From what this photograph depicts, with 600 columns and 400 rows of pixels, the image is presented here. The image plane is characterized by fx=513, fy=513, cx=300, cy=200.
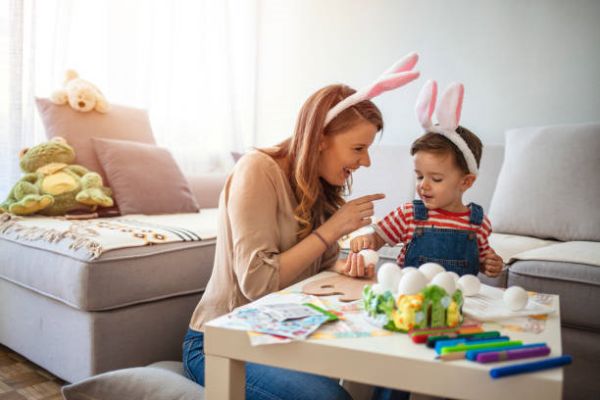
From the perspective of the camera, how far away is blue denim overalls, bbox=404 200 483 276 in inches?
49.5

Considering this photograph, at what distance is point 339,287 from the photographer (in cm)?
98

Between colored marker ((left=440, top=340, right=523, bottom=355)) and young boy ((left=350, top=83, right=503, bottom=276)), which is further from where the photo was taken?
young boy ((left=350, top=83, right=503, bottom=276))

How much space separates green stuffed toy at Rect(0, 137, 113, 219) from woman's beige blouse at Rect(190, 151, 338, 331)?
114cm

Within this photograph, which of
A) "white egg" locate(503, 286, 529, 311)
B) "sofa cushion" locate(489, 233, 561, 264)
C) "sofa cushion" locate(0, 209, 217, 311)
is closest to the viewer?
"white egg" locate(503, 286, 529, 311)

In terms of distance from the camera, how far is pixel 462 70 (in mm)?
2625

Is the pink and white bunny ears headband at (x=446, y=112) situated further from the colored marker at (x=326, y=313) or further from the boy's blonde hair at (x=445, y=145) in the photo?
the colored marker at (x=326, y=313)

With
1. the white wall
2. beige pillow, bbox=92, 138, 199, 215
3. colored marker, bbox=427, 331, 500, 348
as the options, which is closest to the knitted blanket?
beige pillow, bbox=92, 138, 199, 215

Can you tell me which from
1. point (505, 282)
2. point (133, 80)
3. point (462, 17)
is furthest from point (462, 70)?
point (133, 80)

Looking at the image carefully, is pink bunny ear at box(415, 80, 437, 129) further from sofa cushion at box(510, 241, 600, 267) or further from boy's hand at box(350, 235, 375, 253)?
sofa cushion at box(510, 241, 600, 267)

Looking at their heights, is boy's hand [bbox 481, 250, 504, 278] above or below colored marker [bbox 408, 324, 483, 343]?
below

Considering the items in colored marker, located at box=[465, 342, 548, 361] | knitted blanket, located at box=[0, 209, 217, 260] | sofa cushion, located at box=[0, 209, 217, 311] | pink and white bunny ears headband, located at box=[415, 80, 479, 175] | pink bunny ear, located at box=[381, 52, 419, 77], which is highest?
pink bunny ear, located at box=[381, 52, 419, 77]

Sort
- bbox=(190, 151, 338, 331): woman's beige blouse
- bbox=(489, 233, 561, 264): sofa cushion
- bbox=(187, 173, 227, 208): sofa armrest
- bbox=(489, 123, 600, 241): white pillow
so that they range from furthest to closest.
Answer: bbox=(187, 173, 227, 208): sofa armrest
bbox=(489, 123, 600, 241): white pillow
bbox=(489, 233, 561, 264): sofa cushion
bbox=(190, 151, 338, 331): woman's beige blouse

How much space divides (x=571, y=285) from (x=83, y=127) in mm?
2005

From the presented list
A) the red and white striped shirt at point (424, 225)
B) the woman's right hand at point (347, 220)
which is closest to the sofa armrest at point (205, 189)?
the red and white striped shirt at point (424, 225)
